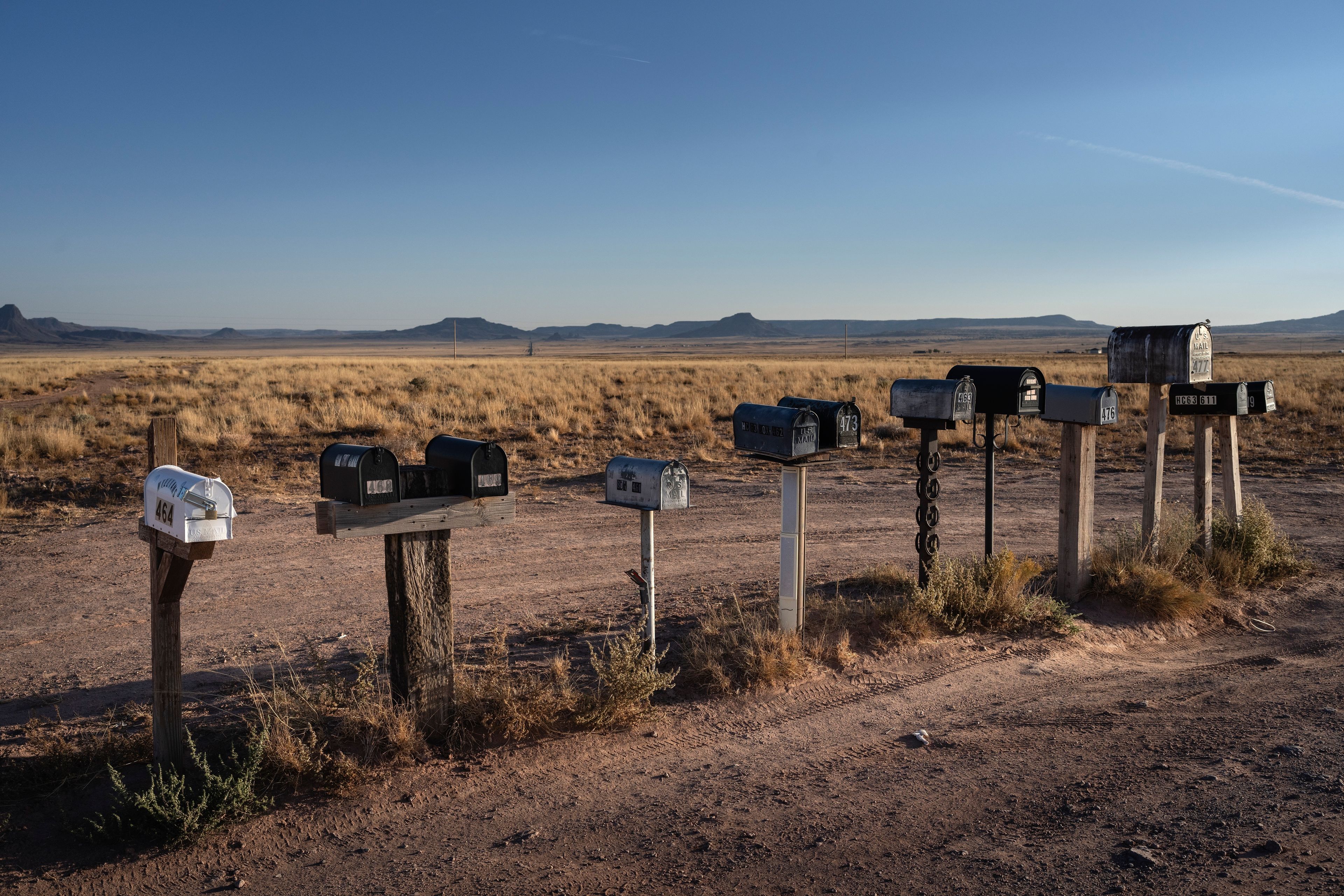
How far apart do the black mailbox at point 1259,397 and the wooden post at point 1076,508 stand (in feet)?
5.98

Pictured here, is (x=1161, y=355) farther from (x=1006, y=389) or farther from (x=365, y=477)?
(x=365, y=477)

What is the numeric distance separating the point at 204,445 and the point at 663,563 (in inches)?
421

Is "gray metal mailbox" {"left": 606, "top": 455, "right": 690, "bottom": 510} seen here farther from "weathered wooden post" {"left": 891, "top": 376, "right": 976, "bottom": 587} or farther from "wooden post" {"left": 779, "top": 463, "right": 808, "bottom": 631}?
"weathered wooden post" {"left": 891, "top": 376, "right": 976, "bottom": 587}

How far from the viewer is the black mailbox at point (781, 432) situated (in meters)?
5.00

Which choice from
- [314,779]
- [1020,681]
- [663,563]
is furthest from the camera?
[663,563]

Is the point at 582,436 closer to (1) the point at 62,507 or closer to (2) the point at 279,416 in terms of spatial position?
(2) the point at 279,416

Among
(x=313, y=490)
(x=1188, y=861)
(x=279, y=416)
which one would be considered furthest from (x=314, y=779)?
(x=279, y=416)

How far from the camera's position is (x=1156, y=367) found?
22.3 ft

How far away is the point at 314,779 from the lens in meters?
3.74

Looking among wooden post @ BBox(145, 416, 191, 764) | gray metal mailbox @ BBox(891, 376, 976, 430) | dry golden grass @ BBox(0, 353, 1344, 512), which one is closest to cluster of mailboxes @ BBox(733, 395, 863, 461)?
gray metal mailbox @ BBox(891, 376, 976, 430)

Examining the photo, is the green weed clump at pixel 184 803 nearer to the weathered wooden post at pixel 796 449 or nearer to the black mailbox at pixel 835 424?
the weathered wooden post at pixel 796 449

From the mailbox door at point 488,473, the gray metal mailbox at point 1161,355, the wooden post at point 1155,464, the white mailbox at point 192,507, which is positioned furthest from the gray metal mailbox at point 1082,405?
the white mailbox at point 192,507

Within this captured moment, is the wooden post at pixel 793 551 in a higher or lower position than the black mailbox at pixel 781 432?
lower

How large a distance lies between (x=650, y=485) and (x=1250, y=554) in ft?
17.4
